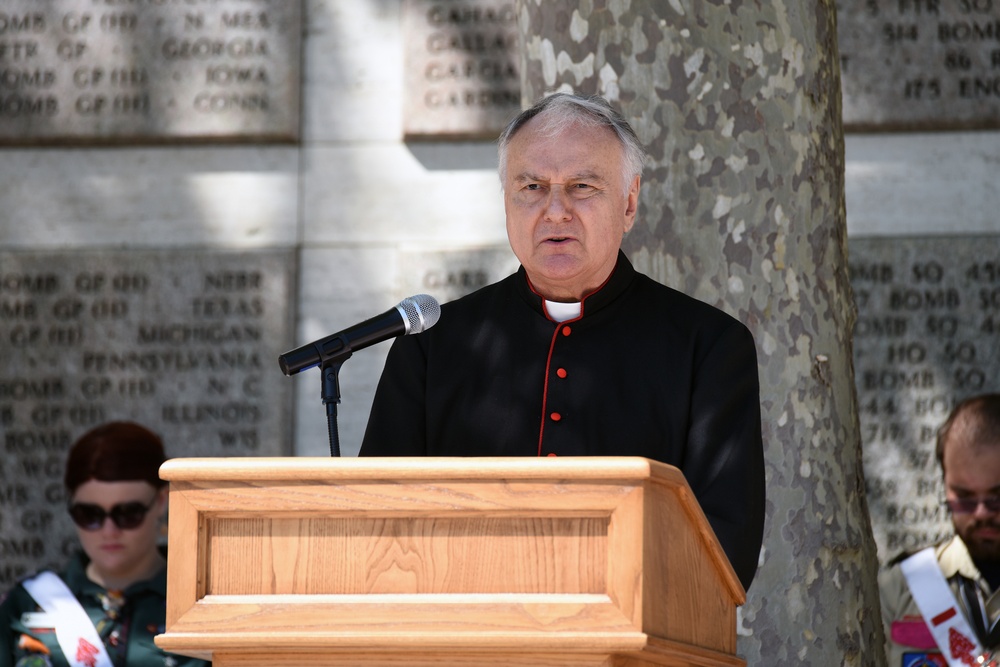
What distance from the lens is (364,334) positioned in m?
2.38

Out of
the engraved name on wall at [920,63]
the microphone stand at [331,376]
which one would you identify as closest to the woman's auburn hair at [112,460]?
the microphone stand at [331,376]

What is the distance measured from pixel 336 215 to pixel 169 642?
3927 millimetres

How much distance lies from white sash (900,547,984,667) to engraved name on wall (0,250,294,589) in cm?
245

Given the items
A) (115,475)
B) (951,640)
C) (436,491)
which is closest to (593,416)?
(436,491)

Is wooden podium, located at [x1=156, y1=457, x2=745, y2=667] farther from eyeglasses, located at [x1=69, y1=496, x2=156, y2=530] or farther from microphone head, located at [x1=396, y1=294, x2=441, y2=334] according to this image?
eyeglasses, located at [x1=69, y1=496, x2=156, y2=530]

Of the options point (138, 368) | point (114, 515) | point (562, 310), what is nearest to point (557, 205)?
point (562, 310)

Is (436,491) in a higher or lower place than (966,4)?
lower

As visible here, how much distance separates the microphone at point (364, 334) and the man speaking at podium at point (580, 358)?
397mm

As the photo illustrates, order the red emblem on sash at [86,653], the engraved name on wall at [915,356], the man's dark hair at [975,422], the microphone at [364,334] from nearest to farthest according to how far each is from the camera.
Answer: the microphone at [364,334] < the man's dark hair at [975,422] < the red emblem on sash at [86,653] < the engraved name on wall at [915,356]

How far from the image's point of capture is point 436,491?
1.96m

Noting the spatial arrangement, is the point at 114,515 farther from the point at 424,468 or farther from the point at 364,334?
the point at 424,468

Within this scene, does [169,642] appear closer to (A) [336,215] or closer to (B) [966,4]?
(A) [336,215]

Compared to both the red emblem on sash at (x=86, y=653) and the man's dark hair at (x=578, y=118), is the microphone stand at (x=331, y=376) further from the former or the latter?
the red emblem on sash at (x=86, y=653)

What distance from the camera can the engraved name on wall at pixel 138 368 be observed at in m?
5.75
